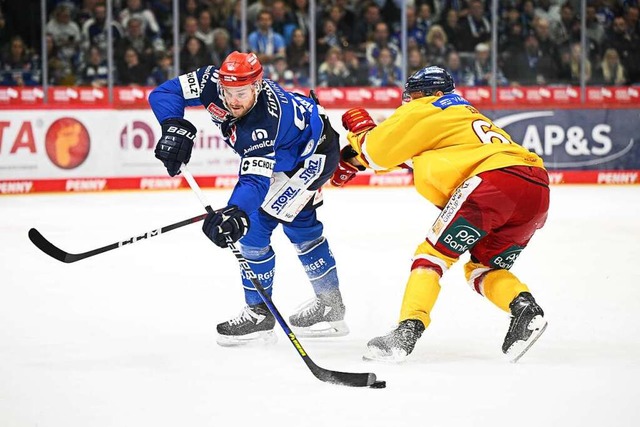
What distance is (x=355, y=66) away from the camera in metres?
10.2

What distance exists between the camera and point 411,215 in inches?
301

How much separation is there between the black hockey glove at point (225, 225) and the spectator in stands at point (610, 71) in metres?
7.55

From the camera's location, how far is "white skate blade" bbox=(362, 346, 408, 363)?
11.9 ft

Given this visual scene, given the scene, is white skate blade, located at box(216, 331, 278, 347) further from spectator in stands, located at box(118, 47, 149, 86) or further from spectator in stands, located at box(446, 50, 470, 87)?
spectator in stands, located at box(446, 50, 470, 87)

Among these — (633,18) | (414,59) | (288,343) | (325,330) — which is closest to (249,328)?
(288,343)

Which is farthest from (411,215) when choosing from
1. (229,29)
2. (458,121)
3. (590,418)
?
(590,418)

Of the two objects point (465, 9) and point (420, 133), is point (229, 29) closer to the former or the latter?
point (465, 9)

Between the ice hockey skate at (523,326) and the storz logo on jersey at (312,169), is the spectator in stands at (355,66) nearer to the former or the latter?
the storz logo on jersey at (312,169)

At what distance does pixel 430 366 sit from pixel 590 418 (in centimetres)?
75

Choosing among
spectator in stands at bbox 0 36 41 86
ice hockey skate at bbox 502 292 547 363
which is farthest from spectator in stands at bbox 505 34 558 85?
ice hockey skate at bbox 502 292 547 363

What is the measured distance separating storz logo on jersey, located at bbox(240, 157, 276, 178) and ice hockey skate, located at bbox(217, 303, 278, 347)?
2.34 feet

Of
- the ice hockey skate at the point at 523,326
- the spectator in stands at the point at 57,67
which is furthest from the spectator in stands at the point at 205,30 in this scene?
the ice hockey skate at the point at 523,326

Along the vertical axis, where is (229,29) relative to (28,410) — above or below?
above

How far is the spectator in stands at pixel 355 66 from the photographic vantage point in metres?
10.1
